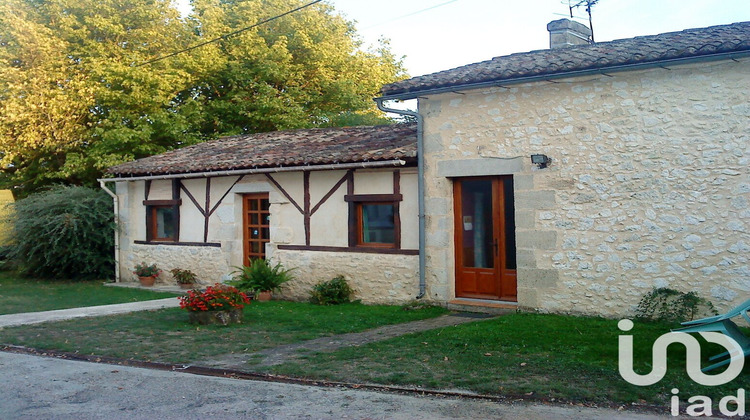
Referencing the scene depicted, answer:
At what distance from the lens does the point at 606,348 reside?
23.5 feet

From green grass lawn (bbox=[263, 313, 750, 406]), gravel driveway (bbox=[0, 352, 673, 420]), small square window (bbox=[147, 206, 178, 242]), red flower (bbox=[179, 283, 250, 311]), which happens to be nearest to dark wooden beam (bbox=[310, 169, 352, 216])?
red flower (bbox=[179, 283, 250, 311])

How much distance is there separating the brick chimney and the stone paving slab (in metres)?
8.35

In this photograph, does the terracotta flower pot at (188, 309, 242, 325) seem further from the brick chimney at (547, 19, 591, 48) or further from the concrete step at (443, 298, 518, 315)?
the brick chimney at (547, 19, 591, 48)

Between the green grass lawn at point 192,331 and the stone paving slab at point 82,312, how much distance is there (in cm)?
45

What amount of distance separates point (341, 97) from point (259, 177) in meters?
11.5

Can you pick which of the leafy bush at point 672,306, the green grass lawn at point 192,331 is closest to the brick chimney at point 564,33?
the leafy bush at point 672,306

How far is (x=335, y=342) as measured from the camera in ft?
27.2

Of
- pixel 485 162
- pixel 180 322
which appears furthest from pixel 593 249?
pixel 180 322

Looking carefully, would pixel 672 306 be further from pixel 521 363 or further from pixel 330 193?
pixel 330 193

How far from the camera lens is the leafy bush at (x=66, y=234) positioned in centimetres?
1620

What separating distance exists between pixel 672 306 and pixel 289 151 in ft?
25.3

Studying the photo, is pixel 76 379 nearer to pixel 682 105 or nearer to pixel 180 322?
pixel 180 322

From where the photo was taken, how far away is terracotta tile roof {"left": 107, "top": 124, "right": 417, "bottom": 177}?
38.2 ft

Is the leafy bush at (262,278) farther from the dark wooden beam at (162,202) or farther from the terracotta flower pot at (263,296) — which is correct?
the dark wooden beam at (162,202)
